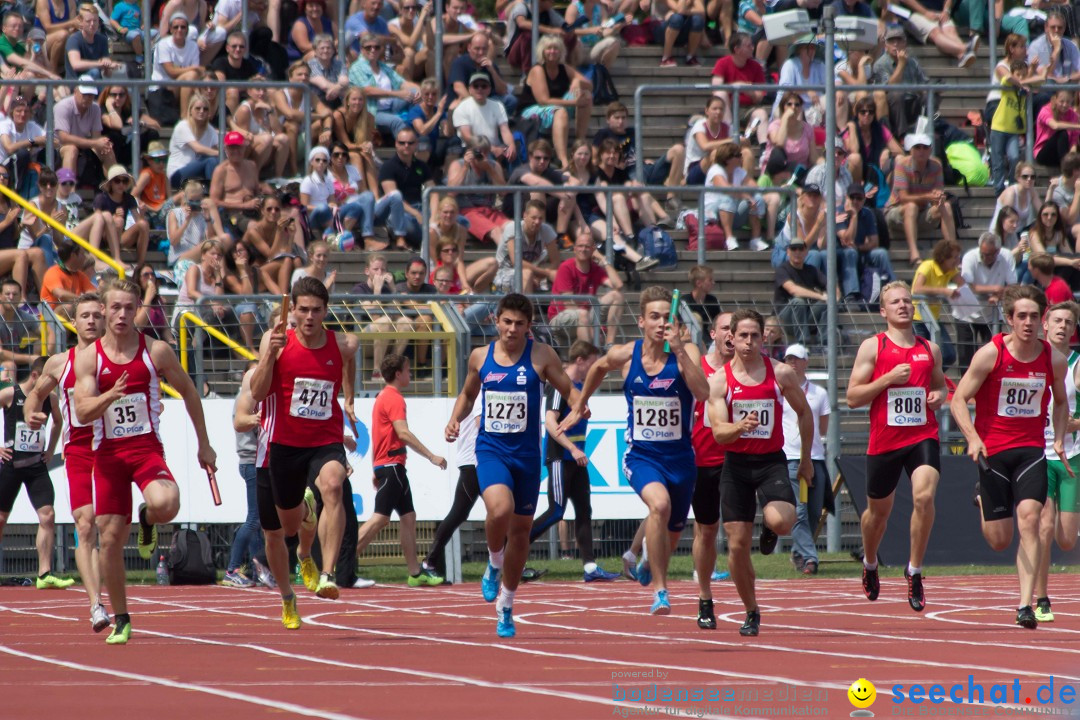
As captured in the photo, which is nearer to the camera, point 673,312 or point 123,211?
Answer: point 673,312

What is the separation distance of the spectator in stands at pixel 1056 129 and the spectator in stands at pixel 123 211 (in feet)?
37.7

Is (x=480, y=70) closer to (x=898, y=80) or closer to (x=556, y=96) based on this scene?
(x=556, y=96)

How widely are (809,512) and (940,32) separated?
11.1 m

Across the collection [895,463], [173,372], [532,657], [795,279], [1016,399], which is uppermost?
[795,279]

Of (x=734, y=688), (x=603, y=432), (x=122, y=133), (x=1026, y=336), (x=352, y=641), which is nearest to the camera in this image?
(x=734, y=688)

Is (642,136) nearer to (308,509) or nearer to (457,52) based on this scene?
(457,52)

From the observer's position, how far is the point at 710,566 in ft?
37.7

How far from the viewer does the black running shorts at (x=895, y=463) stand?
488 inches

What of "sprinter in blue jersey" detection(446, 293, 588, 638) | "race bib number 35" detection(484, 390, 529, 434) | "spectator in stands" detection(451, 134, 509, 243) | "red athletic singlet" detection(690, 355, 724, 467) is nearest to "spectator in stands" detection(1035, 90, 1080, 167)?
"spectator in stands" detection(451, 134, 509, 243)

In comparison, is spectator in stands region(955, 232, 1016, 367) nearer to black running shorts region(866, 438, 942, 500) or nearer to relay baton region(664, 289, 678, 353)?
black running shorts region(866, 438, 942, 500)

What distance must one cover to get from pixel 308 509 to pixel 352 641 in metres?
1.19

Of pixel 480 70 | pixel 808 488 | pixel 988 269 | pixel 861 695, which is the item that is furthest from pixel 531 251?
pixel 861 695

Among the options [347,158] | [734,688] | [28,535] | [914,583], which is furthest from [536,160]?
[734,688]

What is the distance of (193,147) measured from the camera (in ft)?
67.2
